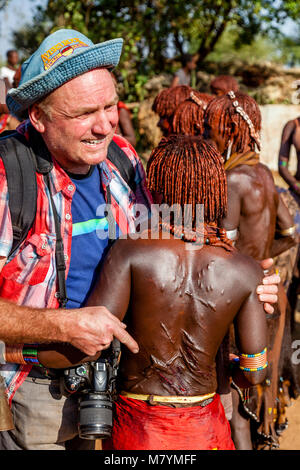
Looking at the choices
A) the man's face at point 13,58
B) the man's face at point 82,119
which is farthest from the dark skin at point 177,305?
the man's face at point 13,58

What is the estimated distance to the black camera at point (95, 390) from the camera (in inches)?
80.1

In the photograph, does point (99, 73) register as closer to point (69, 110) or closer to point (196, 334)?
point (69, 110)

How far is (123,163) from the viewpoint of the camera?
8.05 ft

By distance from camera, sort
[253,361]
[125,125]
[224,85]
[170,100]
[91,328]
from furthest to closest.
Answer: [125,125]
[224,85]
[170,100]
[253,361]
[91,328]

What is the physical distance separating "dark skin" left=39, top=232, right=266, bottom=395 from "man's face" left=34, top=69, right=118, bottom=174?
398 millimetres

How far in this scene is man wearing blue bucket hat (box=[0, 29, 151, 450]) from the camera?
196 cm

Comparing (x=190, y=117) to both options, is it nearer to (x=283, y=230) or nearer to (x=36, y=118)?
(x=283, y=230)

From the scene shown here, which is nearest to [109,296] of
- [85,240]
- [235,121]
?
[85,240]

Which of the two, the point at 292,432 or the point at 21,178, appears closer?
the point at 21,178

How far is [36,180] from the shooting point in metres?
2.02

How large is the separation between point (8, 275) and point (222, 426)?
106 cm

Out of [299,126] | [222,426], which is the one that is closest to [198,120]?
[299,126]

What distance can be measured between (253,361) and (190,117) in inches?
97.5

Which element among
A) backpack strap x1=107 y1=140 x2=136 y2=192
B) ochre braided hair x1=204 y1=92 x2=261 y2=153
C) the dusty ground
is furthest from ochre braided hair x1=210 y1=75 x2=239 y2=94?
backpack strap x1=107 y1=140 x2=136 y2=192
